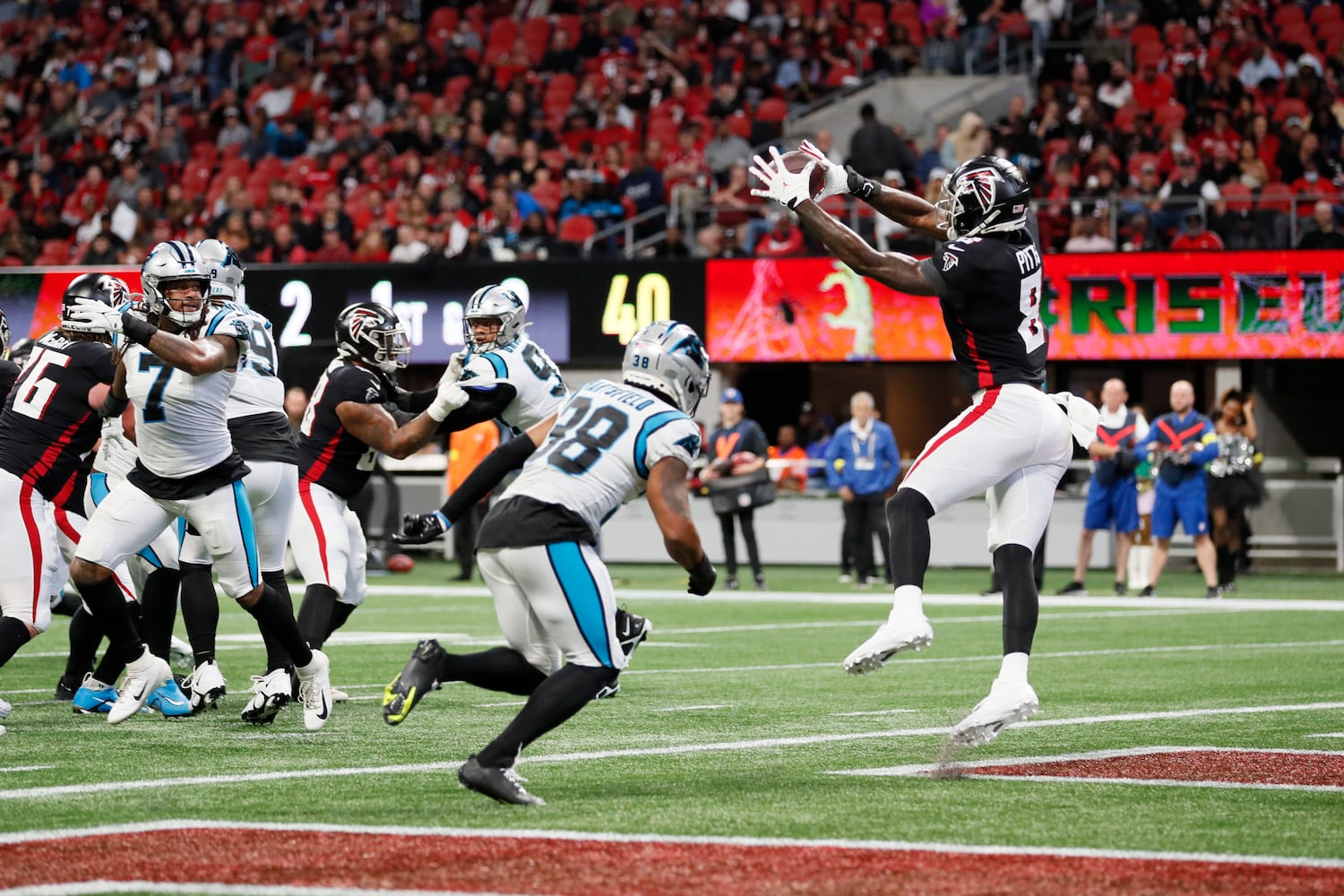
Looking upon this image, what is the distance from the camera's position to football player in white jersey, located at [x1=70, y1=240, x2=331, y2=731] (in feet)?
24.7

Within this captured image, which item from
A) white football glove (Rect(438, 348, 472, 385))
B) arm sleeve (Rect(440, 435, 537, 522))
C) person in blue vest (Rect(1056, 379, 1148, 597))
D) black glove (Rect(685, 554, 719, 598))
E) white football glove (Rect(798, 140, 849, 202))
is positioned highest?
white football glove (Rect(798, 140, 849, 202))

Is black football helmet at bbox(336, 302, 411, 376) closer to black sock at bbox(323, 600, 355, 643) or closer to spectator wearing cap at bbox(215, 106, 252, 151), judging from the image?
black sock at bbox(323, 600, 355, 643)

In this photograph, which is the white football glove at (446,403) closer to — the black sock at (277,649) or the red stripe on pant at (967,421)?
the black sock at (277,649)

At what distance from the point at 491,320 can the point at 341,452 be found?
0.92m

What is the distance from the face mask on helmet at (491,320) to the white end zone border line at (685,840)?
3845 millimetres

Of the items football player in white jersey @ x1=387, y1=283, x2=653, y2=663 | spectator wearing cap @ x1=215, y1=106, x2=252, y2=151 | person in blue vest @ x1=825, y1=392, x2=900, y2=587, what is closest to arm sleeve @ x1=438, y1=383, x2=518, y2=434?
football player in white jersey @ x1=387, y1=283, x2=653, y2=663

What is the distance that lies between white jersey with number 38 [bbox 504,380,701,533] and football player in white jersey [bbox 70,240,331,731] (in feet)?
6.93

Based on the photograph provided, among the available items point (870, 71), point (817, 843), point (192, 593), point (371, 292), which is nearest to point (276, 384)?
point (192, 593)

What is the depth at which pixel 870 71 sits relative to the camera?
23453 mm

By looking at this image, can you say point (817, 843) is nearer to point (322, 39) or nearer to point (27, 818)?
point (27, 818)

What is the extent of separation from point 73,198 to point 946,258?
20731mm

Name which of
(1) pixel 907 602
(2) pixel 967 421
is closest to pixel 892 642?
(1) pixel 907 602

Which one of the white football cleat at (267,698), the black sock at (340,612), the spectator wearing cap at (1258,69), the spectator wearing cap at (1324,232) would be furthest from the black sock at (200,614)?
the spectator wearing cap at (1258,69)

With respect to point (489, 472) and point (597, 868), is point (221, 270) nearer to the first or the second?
point (489, 472)
